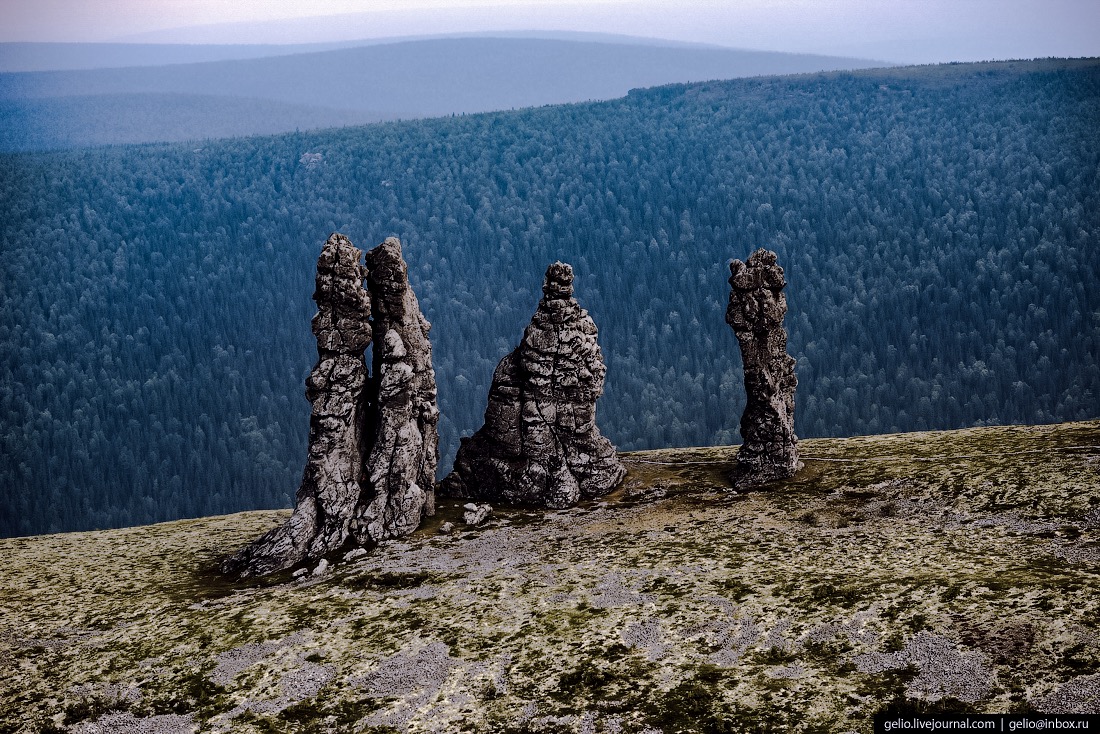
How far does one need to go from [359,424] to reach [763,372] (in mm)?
22189

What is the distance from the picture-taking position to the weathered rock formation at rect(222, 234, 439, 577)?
166ft

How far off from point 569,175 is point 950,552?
164160 mm

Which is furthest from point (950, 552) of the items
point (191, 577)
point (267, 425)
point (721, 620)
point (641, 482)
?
point (267, 425)

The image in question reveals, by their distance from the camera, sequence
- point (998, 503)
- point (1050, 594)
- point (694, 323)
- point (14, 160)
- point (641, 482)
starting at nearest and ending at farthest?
point (1050, 594)
point (998, 503)
point (641, 482)
point (694, 323)
point (14, 160)

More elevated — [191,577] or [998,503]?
[998,503]

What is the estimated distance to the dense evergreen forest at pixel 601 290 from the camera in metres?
141

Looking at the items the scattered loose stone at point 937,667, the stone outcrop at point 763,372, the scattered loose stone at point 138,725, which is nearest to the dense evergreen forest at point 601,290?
the stone outcrop at point 763,372

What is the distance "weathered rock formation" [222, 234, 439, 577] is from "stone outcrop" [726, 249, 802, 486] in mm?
17493

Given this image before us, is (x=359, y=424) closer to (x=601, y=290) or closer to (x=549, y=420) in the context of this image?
(x=549, y=420)

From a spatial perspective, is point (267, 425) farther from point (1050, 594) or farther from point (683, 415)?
point (1050, 594)

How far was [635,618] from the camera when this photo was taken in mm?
36250

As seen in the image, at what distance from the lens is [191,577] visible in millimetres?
49375

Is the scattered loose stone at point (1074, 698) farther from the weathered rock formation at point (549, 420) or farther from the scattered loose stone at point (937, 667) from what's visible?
the weathered rock formation at point (549, 420)

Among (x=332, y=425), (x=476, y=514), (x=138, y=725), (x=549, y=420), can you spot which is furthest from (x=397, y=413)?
(x=138, y=725)
